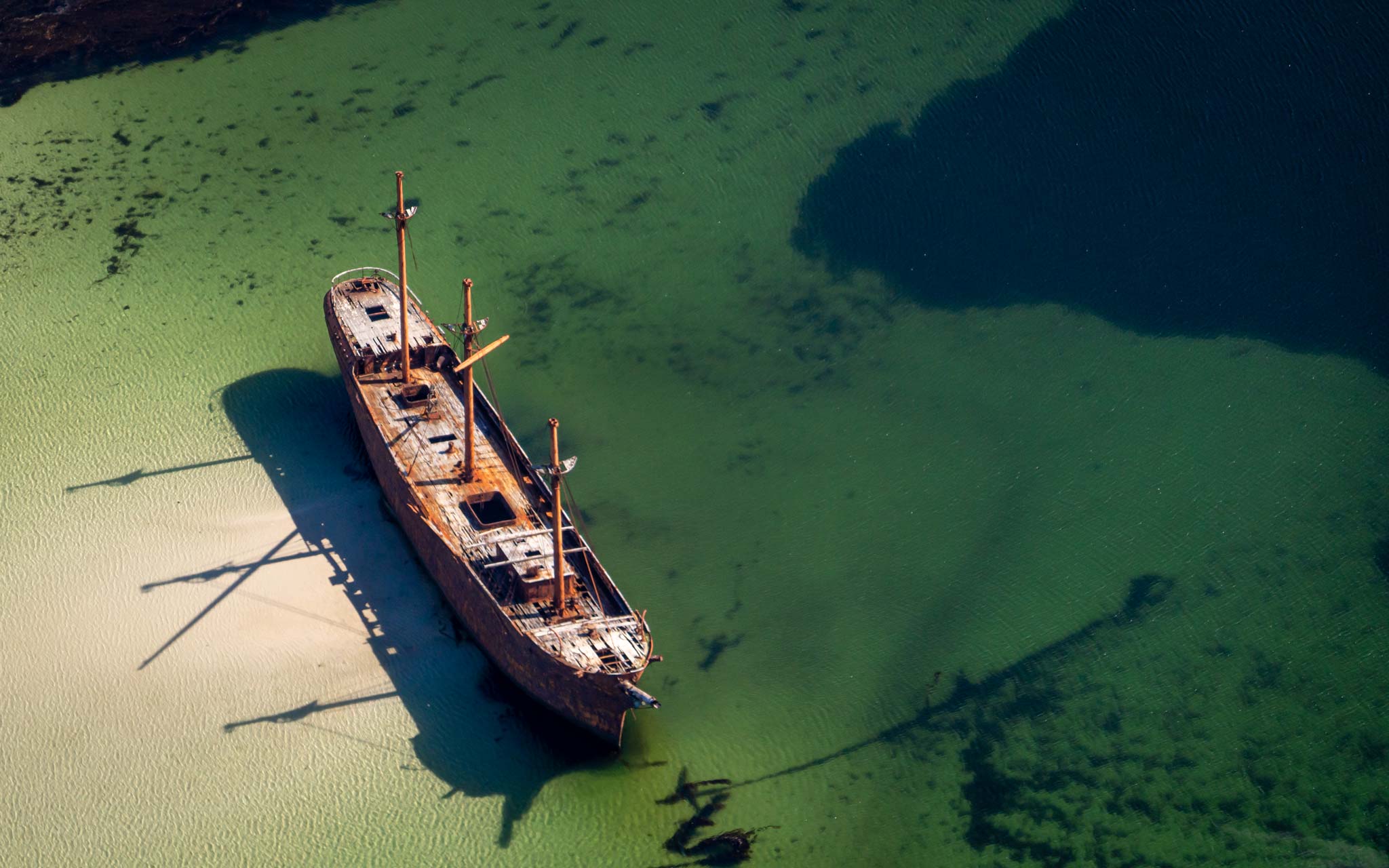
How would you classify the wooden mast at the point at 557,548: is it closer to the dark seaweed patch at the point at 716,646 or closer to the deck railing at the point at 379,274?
the dark seaweed patch at the point at 716,646

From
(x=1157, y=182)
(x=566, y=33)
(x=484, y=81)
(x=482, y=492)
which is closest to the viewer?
(x=482, y=492)

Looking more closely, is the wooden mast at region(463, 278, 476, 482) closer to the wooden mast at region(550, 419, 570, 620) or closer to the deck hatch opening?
the deck hatch opening

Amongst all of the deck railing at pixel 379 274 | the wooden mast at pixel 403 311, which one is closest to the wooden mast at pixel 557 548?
the wooden mast at pixel 403 311

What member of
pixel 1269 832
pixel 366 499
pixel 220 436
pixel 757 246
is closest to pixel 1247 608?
pixel 1269 832

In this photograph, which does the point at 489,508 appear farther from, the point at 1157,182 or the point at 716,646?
the point at 1157,182

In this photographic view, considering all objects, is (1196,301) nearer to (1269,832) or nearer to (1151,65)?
(1151,65)

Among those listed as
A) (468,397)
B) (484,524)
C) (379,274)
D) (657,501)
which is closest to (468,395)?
(468,397)

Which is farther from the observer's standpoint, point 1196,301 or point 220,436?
point 1196,301
